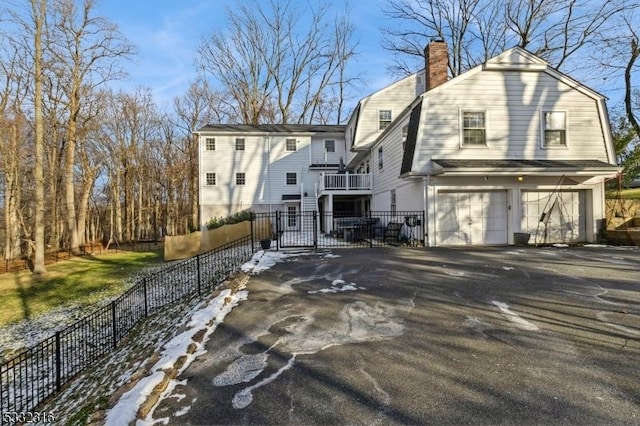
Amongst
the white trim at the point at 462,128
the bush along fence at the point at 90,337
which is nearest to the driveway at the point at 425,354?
the bush along fence at the point at 90,337

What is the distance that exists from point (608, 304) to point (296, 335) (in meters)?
5.02

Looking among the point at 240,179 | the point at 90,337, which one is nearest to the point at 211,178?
the point at 240,179

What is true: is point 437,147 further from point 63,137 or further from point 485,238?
point 63,137

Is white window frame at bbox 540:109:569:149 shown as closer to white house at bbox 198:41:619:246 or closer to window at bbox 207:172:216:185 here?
white house at bbox 198:41:619:246

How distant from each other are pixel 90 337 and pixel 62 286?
22.6ft

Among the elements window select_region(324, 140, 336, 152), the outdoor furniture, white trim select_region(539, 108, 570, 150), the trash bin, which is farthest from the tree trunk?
white trim select_region(539, 108, 570, 150)

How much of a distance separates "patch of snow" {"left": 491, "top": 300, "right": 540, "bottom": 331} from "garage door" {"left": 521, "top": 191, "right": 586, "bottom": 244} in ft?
27.8

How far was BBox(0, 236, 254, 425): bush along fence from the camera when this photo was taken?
551 cm

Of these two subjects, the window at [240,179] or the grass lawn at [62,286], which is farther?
the window at [240,179]

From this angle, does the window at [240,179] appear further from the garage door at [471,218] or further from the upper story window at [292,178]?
the garage door at [471,218]

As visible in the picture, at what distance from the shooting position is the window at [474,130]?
12.8 metres

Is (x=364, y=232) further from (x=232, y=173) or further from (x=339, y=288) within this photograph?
(x=232, y=173)

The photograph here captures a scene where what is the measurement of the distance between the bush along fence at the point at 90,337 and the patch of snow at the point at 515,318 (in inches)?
250

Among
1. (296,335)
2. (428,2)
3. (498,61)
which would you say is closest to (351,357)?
(296,335)
